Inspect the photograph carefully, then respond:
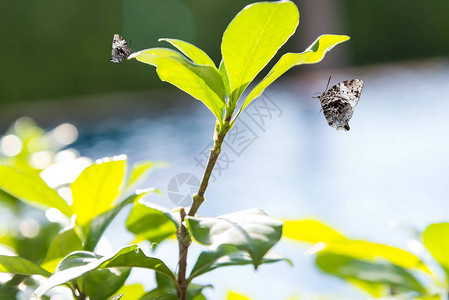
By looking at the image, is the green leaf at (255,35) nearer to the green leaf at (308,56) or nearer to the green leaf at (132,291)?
the green leaf at (308,56)

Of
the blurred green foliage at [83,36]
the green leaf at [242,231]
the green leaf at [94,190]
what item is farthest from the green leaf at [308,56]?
the blurred green foliage at [83,36]

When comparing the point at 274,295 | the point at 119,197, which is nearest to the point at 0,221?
the point at 119,197

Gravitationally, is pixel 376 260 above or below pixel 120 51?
below

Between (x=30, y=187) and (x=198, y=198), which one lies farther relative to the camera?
(x=30, y=187)

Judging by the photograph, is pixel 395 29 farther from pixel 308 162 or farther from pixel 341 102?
pixel 341 102

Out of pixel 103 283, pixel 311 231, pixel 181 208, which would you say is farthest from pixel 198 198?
pixel 311 231

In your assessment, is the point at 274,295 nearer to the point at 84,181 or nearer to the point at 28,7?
the point at 84,181

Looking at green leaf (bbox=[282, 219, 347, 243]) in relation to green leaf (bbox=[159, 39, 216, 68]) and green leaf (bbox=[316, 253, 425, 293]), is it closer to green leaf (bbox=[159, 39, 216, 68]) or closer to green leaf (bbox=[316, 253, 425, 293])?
green leaf (bbox=[316, 253, 425, 293])
